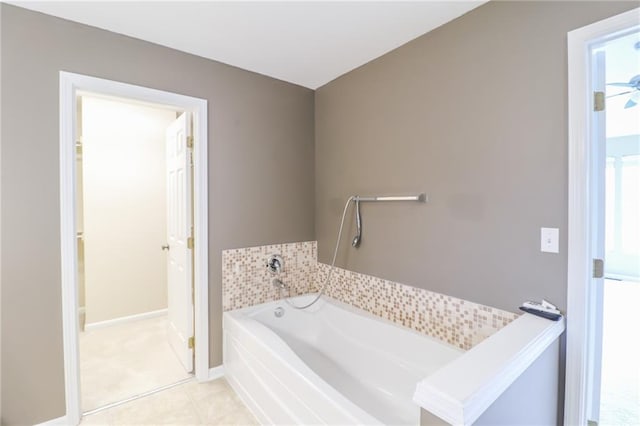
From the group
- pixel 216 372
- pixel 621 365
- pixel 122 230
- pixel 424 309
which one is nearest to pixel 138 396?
pixel 216 372

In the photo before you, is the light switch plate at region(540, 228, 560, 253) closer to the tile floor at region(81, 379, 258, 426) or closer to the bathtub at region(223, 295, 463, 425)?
the bathtub at region(223, 295, 463, 425)

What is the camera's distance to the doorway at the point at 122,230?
3016 millimetres

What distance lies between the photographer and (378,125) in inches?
88.6

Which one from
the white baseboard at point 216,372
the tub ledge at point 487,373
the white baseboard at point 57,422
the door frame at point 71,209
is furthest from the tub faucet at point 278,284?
the tub ledge at point 487,373

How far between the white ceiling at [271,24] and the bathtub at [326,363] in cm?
193

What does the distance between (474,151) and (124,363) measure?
3.08 meters

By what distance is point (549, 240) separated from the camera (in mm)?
1422

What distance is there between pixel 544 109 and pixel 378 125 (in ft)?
3.44

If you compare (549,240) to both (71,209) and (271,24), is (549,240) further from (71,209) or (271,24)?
(71,209)

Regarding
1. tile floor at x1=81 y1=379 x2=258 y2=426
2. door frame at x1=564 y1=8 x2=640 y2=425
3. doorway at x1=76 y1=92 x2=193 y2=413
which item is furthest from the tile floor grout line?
door frame at x1=564 y1=8 x2=640 y2=425

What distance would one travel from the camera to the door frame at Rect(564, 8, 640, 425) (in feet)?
4.28

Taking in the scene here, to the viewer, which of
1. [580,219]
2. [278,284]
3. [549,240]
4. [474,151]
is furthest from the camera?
[278,284]

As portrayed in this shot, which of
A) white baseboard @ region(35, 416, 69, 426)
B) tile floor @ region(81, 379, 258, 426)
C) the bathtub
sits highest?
the bathtub

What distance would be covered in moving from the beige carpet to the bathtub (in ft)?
1.88
